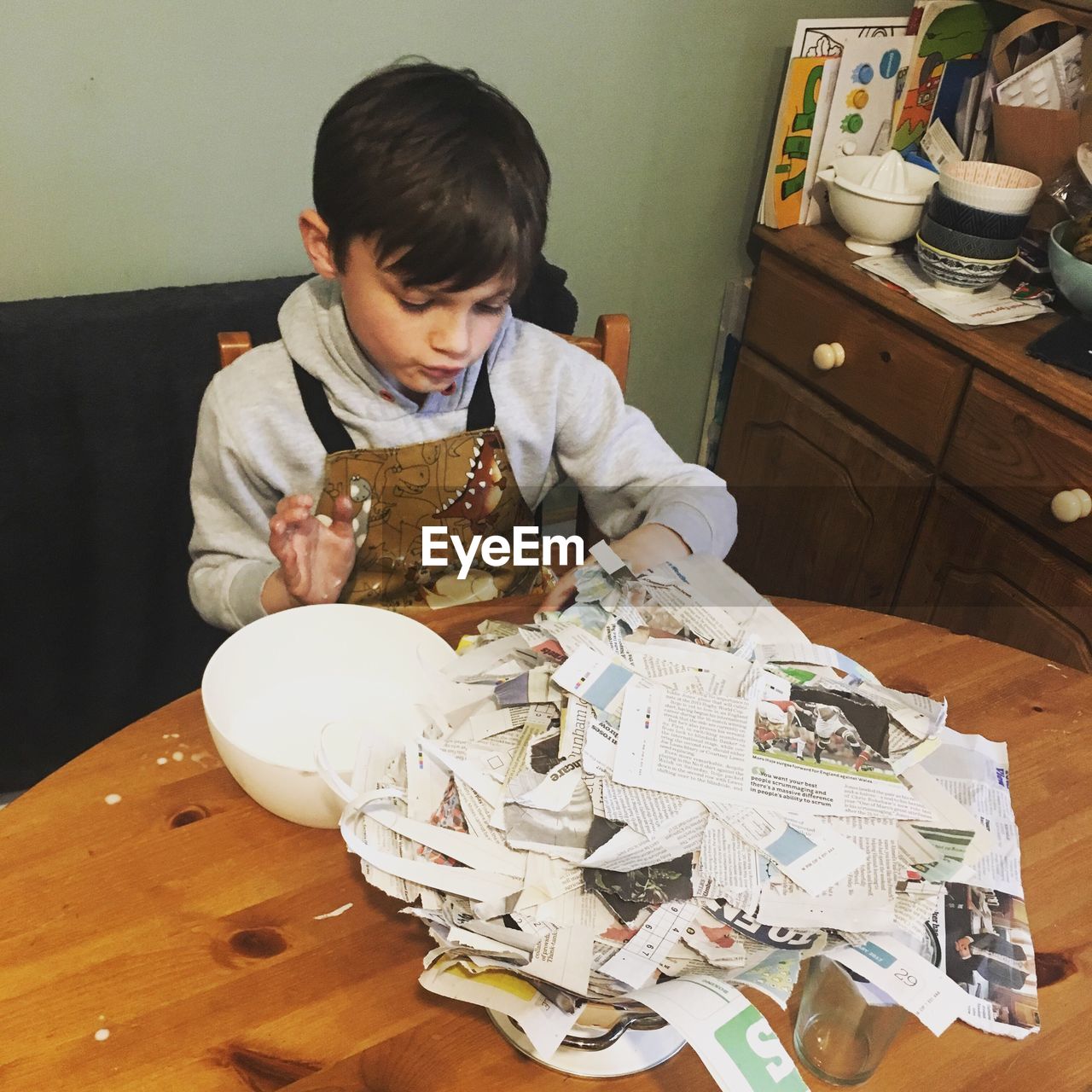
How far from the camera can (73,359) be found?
1.15m

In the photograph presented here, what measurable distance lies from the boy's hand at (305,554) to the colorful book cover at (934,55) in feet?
3.93

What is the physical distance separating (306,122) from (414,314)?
0.53 meters

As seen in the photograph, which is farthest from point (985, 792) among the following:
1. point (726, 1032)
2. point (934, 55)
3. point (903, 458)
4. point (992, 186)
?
point (934, 55)

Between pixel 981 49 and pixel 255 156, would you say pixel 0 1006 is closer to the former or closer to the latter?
pixel 255 156

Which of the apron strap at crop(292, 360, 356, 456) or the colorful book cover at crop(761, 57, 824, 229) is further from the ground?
the colorful book cover at crop(761, 57, 824, 229)

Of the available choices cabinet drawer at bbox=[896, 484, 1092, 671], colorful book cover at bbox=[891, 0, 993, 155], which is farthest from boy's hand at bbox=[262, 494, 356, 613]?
colorful book cover at bbox=[891, 0, 993, 155]

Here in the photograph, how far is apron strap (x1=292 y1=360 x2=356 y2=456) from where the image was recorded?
3.40 feet

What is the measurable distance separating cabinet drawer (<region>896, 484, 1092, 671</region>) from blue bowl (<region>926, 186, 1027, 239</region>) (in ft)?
1.20

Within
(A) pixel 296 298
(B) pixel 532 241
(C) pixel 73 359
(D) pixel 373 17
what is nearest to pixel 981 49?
(D) pixel 373 17

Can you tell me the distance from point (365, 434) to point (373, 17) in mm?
583

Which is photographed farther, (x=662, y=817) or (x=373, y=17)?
Result: (x=373, y=17)

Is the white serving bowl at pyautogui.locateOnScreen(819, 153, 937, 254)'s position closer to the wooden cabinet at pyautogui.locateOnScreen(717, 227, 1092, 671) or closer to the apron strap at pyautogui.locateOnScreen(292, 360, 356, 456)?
the wooden cabinet at pyautogui.locateOnScreen(717, 227, 1092, 671)

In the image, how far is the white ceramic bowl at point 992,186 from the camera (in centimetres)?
142

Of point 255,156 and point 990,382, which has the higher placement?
point 255,156
